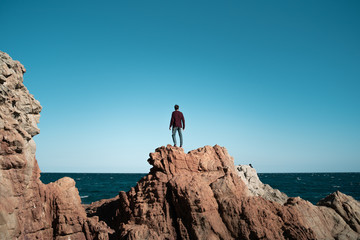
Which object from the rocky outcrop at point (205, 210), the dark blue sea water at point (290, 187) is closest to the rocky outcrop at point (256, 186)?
the rocky outcrop at point (205, 210)

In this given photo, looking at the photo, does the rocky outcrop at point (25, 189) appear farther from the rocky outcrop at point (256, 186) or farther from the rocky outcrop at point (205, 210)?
the rocky outcrop at point (256, 186)

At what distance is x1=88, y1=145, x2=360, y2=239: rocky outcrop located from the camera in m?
9.84

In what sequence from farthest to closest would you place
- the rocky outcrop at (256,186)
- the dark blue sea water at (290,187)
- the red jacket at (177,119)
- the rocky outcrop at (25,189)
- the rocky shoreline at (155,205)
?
the dark blue sea water at (290,187) < the rocky outcrop at (256,186) < the red jacket at (177,119) < the rocky shoreline at (155,205) < the rocky outcrop at (25,189)

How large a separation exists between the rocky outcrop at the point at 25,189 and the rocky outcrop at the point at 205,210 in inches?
73.8

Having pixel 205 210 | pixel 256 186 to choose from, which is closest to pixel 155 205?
pixel 205 210

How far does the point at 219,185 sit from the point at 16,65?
8960 mm

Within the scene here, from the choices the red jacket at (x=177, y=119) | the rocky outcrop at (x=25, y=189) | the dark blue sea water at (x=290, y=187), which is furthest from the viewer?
the dark blue sea water at (x=290, y=187)

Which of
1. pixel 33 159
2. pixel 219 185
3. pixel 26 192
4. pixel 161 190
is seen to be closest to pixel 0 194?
pixel 26 192

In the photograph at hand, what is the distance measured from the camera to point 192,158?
473 inches

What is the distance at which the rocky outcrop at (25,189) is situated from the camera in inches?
339

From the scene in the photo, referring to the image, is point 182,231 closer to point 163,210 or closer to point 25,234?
point 163,210

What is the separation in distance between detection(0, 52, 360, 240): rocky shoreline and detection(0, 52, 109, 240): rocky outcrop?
29 millimetres

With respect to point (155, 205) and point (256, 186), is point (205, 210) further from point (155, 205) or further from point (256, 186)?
point (256, 186)

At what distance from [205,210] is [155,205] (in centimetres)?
212
